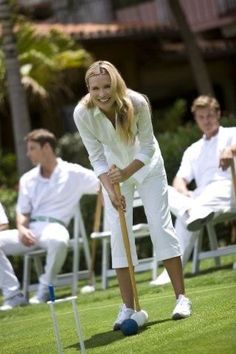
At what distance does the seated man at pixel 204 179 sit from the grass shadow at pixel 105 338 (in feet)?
9.87

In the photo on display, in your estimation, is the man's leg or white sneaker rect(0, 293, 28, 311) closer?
white sneaker rect(0, 293, 28, 311)

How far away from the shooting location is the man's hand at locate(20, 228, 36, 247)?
11.8 m

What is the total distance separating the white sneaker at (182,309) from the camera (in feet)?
26.7

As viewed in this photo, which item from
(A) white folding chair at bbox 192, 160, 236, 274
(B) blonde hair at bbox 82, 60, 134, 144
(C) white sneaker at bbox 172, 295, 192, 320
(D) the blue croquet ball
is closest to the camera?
(D) the blue croquet ball

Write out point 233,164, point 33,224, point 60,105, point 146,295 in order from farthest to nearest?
point 60,105 < point 33,224 < point 233,164 < point 146,295

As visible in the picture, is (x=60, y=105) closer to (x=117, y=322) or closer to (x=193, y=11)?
(x=193, y=11)

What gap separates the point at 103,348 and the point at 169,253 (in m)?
1.01

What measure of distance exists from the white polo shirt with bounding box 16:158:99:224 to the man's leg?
0.37 metres

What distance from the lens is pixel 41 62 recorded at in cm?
2000

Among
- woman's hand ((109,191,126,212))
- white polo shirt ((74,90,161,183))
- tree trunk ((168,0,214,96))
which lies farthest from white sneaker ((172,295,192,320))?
tree trunk ((168,0,214,96))

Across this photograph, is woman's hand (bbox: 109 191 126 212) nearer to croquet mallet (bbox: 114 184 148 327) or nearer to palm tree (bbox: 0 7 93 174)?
croquet mallet (bbox: 114 184 148 327)

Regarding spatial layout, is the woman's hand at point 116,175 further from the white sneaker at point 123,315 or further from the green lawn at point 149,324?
the green lawn at point 149,324

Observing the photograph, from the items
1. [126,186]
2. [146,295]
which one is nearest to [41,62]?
[146,295]

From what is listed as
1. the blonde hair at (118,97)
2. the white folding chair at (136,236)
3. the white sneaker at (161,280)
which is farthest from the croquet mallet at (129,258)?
the white folding chair at (136,236)
